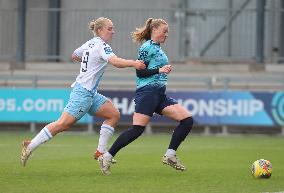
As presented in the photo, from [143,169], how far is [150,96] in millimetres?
1363

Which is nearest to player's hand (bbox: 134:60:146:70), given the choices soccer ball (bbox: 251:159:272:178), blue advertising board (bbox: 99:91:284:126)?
soccer ball (bbox: 251:159:272:178)

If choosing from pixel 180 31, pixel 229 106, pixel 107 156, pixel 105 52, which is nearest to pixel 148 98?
pixel 105 52

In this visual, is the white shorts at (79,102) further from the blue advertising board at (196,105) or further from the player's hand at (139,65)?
the blue advertising board at (196,105)

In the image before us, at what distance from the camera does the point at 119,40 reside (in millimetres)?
29406

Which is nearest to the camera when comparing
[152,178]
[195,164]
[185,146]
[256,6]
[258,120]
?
[152,178]

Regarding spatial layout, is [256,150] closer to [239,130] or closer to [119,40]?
[239,130]

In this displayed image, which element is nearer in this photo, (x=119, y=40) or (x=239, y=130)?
(x=239, y=130)

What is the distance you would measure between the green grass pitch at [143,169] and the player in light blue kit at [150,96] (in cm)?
32

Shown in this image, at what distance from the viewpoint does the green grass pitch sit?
12.2 metres

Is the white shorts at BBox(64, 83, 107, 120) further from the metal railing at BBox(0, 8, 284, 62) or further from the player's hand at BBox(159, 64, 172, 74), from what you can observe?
the metal railing at BBox(0, 8, 284, 62)

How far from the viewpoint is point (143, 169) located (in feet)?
48.5

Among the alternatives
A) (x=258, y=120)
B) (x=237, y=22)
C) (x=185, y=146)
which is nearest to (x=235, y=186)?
(x=185, y=146)

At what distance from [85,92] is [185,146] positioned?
259 inches

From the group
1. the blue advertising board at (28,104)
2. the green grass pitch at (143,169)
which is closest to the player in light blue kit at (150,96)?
the green grass pitch at (143,169)
